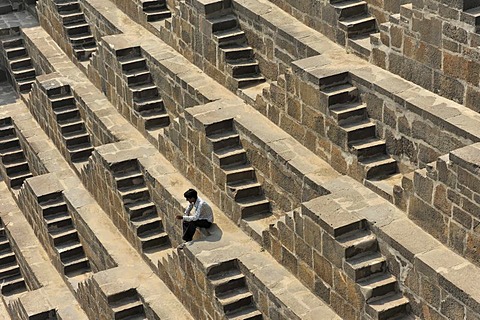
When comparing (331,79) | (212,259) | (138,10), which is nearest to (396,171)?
(331,79)

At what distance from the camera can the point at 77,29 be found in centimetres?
2352

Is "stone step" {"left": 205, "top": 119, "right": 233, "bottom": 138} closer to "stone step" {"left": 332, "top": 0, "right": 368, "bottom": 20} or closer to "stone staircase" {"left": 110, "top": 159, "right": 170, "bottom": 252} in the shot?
"stone staircase" {"left": 110, "top": 159, "right": 170, "bottom": 252}

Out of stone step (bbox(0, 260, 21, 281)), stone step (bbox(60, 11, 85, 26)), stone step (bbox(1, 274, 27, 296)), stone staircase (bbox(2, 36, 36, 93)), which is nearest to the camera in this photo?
stone step (bbox(1, 274, 27, 296))

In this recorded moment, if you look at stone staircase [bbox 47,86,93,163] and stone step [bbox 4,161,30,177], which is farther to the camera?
stone step [bbox 4,161,30,177]

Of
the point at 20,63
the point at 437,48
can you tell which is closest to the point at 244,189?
the point at 437,48

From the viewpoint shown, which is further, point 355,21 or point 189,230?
point 355,21

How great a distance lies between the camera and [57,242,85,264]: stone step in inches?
770

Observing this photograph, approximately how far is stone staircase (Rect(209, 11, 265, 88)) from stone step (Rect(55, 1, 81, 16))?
18.5 ft

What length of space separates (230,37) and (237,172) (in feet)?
10.1

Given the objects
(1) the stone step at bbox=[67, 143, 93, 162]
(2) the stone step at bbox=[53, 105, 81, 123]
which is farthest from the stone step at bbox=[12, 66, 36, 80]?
(1) the stone step at bbox=[67, 143, 93, 162]

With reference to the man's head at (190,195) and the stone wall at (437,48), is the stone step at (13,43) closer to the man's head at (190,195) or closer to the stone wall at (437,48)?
the man's head at (190,195)

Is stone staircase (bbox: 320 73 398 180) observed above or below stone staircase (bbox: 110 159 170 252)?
above

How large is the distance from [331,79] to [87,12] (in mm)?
9091

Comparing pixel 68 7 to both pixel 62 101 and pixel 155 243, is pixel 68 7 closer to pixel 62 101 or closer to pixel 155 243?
pixel 62 101
